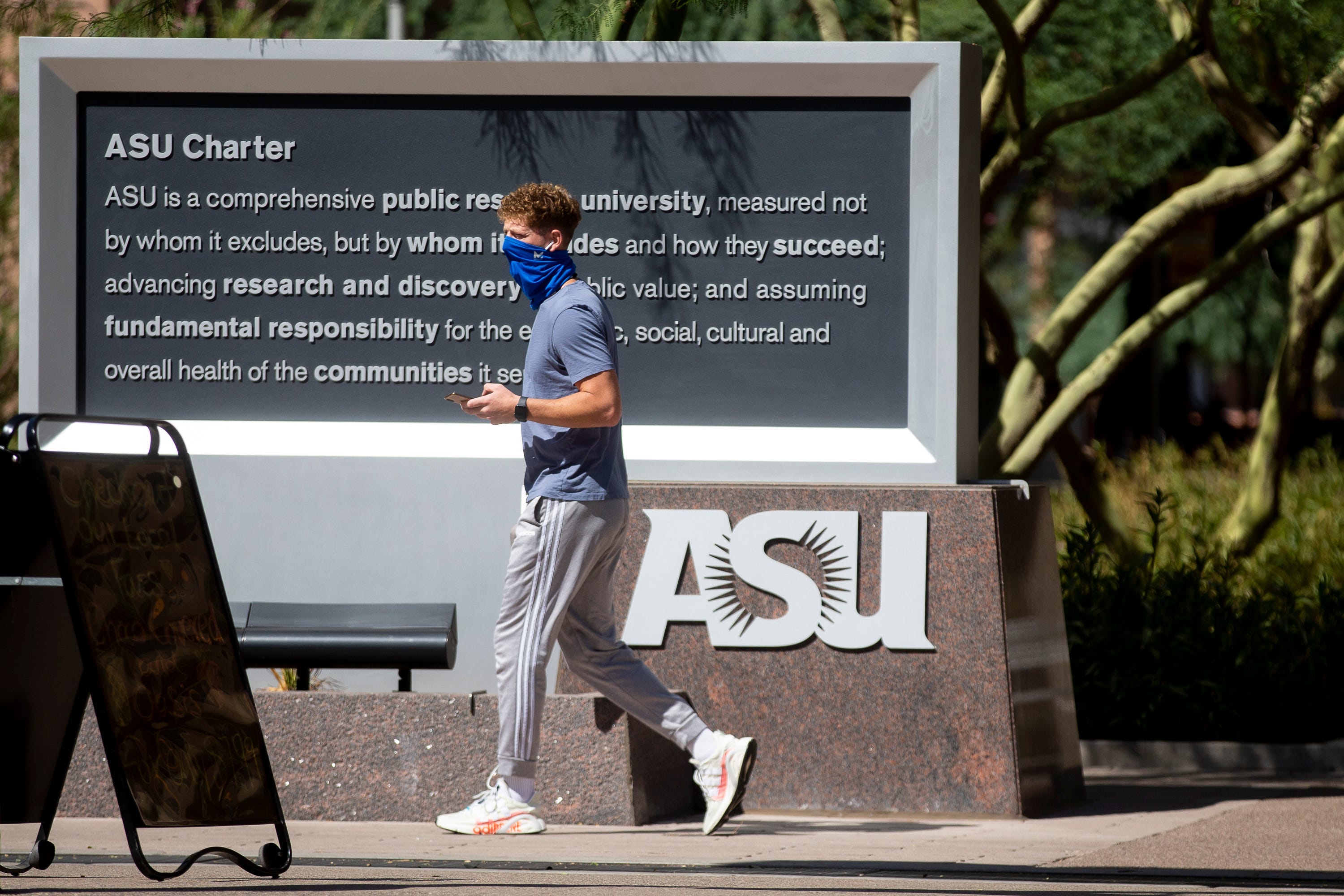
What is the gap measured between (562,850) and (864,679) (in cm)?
163

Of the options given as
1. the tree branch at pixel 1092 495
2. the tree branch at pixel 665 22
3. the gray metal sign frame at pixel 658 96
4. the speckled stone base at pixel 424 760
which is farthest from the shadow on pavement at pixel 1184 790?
the tree branch at pixel 665 22

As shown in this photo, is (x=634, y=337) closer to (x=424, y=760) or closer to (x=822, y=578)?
(x=822, y=578)

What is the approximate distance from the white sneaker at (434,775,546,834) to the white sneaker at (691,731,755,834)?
58 cm

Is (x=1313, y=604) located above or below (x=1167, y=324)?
below

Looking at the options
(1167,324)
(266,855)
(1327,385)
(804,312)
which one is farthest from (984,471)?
(1327,385)

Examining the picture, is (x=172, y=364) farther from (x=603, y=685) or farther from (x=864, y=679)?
(x=864, y=679)

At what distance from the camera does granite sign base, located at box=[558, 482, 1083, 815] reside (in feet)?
23.5

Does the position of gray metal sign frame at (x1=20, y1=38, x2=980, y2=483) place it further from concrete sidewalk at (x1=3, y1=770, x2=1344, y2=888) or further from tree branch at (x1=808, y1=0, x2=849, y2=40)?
tree branch at (x1=808, y1=0, x2=849, y2=40)

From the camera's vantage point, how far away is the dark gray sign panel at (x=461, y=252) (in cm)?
769

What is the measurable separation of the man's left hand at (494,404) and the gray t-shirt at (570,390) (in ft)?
0.63

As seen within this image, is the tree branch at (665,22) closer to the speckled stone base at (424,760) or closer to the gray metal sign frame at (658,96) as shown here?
the gray metal sign frame at (658,96)

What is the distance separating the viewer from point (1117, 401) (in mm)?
28844

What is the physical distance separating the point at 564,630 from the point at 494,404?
895 mm

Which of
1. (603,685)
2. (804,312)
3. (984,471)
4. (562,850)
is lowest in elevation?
(562,850)
